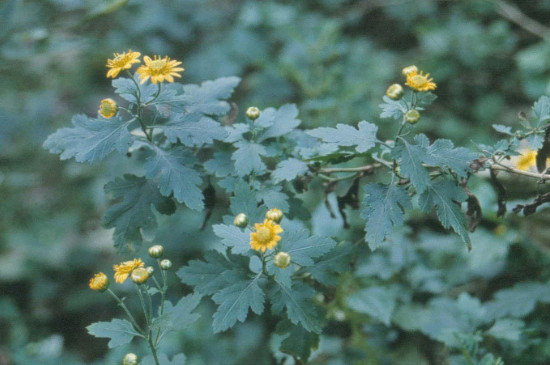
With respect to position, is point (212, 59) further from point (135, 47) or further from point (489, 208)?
point (489, 208)

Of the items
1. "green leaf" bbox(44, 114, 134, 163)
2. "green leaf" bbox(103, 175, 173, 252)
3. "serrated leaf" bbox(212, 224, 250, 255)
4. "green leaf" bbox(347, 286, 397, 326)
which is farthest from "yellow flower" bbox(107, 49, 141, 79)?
"green leaf" bbox(347, 286, 397, 326)

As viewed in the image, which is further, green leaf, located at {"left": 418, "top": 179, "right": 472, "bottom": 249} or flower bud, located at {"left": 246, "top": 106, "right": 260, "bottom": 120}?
flower bud, located at {"left": 246, "top": 106, "right": 260, "bottom": 120}

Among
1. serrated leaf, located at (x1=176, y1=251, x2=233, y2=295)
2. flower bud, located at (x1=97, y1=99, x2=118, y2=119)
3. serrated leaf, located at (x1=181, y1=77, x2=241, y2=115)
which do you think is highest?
flower bud, located at (x1=97, y1=99, x2=118, y2=119)

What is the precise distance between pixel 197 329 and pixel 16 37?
1848 millimetres

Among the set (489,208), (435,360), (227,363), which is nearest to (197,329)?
(227,363)

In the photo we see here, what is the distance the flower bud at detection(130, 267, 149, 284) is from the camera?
1256 mm

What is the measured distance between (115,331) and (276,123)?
755mm

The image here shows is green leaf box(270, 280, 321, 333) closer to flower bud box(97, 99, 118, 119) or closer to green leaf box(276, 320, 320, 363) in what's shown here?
green leaf box(276, 320, 320, 363)

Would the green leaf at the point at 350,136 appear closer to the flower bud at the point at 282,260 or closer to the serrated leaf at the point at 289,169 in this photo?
the serrated leaf at the point at 289,169

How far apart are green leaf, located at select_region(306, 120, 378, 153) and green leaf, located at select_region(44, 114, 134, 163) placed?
20.1 inches

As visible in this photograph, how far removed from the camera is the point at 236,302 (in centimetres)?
120

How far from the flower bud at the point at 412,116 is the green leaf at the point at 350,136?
4.1 inches

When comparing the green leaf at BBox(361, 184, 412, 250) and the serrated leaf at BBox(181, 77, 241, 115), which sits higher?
the serrated leaf at BBox(181, 77, 241, 115)

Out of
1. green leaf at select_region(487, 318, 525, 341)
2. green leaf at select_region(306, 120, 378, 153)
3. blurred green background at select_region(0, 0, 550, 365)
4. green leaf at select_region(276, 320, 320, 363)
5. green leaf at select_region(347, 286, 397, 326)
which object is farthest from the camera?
blurred green background at select_region(0, 0, 550, 365)
